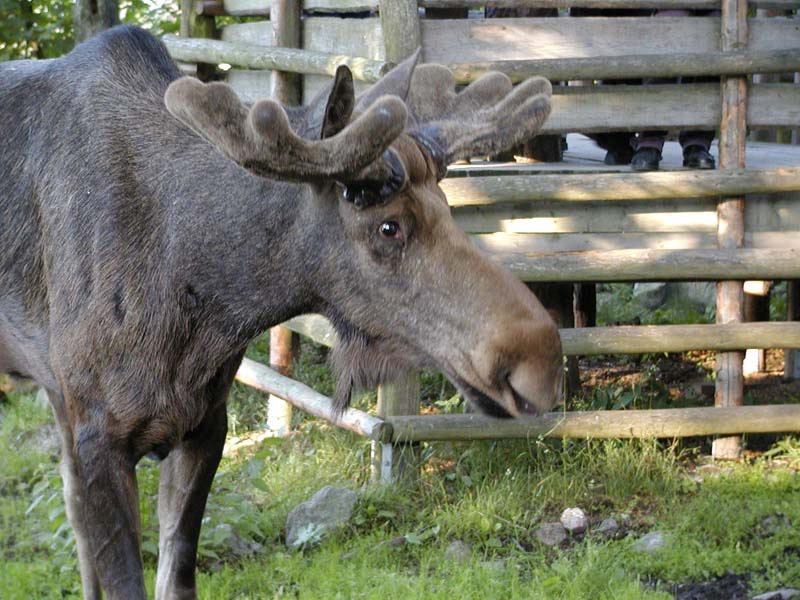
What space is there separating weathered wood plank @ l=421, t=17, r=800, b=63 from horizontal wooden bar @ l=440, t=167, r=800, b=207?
2.39 ft

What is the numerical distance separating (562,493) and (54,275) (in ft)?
11.4

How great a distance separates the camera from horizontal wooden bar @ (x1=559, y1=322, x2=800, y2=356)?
733 centimetres

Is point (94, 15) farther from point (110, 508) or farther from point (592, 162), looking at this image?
point (110, 508)

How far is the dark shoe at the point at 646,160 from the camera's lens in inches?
309

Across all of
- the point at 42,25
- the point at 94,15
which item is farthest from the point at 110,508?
the point at 42,25

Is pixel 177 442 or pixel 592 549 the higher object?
pixel 177 442

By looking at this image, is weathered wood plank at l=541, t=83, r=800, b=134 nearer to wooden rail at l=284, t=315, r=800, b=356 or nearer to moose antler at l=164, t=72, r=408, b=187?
wooden rail at l=284, t=315, r=800, b=356

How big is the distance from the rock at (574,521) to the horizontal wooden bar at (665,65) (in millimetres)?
2482

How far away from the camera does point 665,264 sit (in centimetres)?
734

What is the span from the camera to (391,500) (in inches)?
267

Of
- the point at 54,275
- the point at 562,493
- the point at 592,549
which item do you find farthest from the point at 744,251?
the point at 54,275

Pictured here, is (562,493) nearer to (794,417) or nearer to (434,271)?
(794,417)

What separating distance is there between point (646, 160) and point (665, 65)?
754mm

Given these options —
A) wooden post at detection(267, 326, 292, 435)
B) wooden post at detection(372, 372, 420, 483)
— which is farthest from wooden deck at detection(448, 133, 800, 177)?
wooden post at detection(267, 326, 292, 435)
